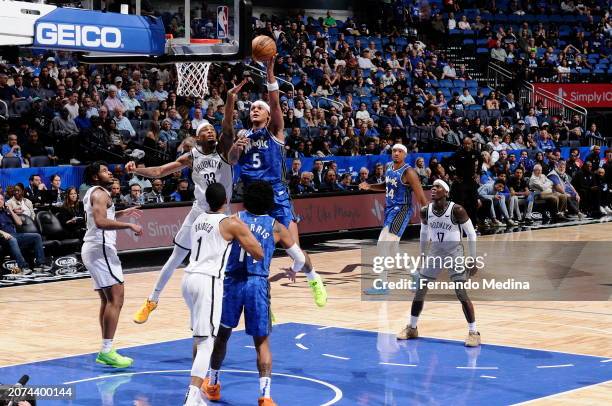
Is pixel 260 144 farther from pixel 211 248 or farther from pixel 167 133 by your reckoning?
pixel 167 133

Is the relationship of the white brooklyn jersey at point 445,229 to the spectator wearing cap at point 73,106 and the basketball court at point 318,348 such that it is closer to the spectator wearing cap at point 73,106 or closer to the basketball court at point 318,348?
the basketball court at point 318,348

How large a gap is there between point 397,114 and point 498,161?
294 centimetres

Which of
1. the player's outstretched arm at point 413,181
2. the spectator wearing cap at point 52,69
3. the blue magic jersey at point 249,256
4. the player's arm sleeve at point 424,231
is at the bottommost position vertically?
the player's arm sleeve at point 424,231

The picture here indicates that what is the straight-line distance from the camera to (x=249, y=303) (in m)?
8.25

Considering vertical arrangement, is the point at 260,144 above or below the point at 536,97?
above

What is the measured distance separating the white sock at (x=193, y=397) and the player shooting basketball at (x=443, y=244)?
3807mm

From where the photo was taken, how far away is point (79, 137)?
18.8 metres

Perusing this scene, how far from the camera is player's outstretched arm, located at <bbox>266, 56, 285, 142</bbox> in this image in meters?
9.57

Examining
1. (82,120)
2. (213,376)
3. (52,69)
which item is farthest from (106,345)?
(52,69)

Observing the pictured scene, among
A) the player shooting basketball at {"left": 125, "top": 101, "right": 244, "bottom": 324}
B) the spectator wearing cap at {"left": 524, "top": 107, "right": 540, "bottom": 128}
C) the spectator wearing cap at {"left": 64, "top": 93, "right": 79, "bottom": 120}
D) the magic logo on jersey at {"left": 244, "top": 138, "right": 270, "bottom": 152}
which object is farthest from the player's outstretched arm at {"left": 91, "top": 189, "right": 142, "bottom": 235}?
the spectator wearing cap at {"left": 524, "top": 107, "right": 540, "bottom": 128}

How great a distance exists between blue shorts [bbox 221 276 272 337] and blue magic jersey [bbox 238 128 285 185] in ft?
5.93

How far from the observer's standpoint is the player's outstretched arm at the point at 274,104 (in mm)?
9570

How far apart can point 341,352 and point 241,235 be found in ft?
10.4

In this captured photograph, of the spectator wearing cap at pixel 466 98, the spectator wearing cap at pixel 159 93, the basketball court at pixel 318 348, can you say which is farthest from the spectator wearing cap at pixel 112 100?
the spectator wearing cap at pixel 466 98
